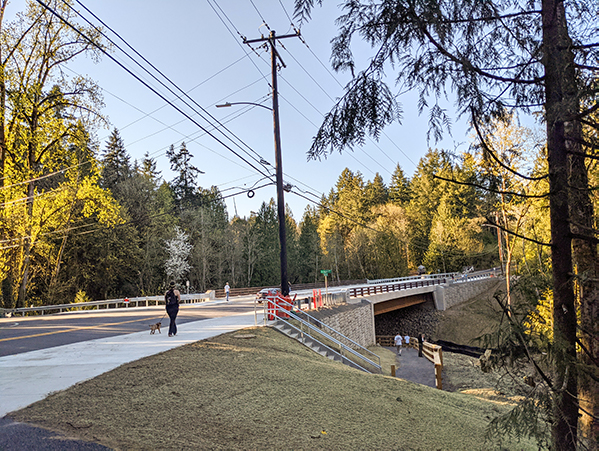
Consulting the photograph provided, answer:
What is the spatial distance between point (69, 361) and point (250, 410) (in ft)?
17.3

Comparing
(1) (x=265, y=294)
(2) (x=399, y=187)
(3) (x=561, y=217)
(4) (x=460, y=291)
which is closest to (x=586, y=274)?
(3) (x=561, y=217)

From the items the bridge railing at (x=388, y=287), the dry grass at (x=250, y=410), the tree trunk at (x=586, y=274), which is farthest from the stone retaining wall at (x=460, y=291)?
the tree trunk at (x=586, y=274)

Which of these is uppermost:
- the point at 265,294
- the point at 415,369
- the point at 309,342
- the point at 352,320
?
the point at 265,294

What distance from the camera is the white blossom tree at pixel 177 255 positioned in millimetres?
49084

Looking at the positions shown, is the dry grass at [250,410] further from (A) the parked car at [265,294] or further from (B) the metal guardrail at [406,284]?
(B) the metal guardrail at [406,284]

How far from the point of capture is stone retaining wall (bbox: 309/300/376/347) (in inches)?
781

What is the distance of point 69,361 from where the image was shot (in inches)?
347

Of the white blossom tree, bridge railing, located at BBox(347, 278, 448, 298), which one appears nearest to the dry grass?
bridge railing, located at BBox(347, 278, 448, 298)

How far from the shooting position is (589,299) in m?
4.58

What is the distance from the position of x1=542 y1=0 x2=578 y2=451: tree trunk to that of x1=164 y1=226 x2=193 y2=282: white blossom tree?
159ft

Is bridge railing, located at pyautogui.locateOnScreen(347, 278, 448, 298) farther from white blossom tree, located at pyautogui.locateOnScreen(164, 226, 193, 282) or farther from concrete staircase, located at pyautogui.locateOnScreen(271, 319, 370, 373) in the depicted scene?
white blossom tree, located at pyautogui.locateOnScreen(164, 226, 193, 282)

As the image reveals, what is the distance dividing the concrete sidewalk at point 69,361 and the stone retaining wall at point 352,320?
754 cm

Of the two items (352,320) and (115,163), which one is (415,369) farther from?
(115,163)

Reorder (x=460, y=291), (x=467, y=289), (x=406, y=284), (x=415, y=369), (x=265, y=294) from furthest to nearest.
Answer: (x=467, y=289), (x=460, y=291), (x=406, y=284), (x=415, y=369), (x=265, y=294)
